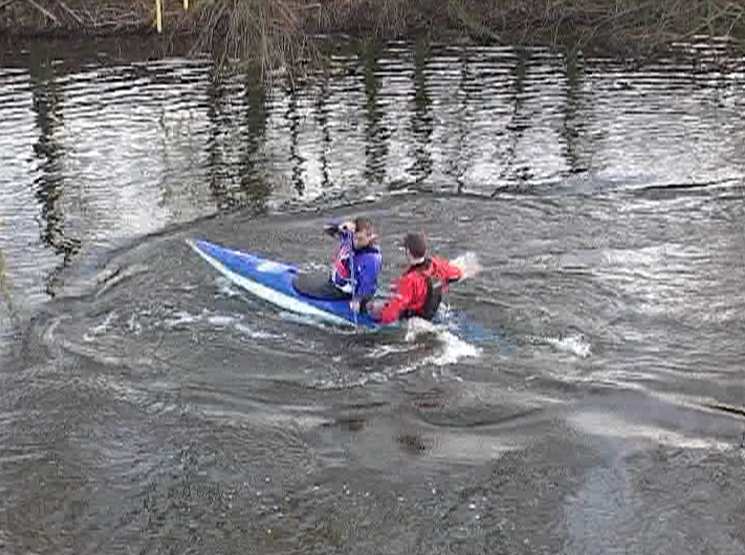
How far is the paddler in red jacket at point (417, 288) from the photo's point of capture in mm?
10188

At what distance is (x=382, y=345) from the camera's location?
34.3ft

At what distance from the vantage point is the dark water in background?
7785 mm

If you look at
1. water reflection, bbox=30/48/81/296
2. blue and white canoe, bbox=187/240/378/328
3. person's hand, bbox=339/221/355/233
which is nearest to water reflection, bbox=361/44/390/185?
blue and white canoe, bbox=187/240/378/328

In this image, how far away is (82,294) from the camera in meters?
11.9

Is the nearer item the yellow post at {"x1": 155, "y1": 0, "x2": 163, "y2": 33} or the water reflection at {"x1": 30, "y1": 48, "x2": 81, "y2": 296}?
the water reflection at {"x1": 30, "y1": 48, "x2": 81, "y2": 296}

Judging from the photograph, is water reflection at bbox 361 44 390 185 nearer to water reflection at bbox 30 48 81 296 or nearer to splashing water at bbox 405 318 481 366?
water reflection at bbox 30 48 81 296

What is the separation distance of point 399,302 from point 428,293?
11.6 inches

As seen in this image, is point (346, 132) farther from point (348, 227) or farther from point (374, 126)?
point (348, 227)

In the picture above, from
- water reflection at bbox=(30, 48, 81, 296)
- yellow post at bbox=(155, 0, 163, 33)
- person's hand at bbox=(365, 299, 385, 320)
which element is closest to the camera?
person's hand at bbox=(365, 299, 385, 320)

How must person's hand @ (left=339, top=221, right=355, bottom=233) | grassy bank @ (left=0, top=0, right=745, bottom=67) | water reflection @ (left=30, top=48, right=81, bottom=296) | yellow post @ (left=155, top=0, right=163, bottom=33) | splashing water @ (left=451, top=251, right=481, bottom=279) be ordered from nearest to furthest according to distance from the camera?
person's hand @ (left=339, top=221, right=355, bottom=233) → splashing water @ (left=451, top=251, right=481, bottom=279) → water reflection @ (left=30, top=48, right=81, bottom=296) → grassy bank @ (left=0, top=0, right=745, bottom=67) → yellow post @ (left=155, top=0, right=163, bottom=33)

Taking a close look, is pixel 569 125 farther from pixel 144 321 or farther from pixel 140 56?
pixel 140 56

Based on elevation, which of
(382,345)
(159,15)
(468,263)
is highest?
(159,15)

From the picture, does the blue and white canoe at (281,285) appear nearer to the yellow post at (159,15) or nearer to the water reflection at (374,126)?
the water reflection at (374,126)

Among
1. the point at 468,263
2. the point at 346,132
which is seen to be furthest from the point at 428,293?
the point at 346,132
